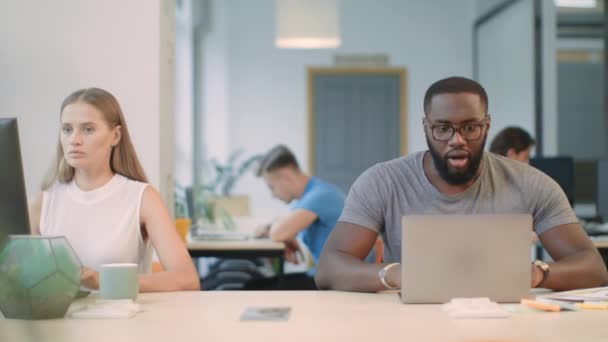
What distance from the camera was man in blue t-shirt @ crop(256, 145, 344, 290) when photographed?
4516 millimetres

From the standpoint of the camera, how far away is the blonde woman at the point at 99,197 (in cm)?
261

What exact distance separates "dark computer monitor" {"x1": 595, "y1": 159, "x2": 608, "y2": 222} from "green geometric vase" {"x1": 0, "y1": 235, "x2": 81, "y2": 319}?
13.2 feet

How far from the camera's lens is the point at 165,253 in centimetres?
253

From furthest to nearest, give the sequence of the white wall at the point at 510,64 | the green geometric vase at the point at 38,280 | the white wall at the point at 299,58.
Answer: the white wall at the point at 299,58 → the white wall at the point at 510,64 → the green geometric vase at the point at 38,280

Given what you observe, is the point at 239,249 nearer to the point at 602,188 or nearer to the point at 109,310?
the point at 602,188

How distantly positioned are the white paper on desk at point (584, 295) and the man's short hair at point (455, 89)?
586 mm

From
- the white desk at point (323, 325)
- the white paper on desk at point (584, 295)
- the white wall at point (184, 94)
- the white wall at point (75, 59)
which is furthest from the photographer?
the white wall at point (184, 94)

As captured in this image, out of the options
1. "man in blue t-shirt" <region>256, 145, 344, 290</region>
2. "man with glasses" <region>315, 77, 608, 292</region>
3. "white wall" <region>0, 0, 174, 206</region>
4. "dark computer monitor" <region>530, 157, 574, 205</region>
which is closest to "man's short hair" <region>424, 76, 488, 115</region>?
"man with glasses" <region>315, 77, 608, 292</region>

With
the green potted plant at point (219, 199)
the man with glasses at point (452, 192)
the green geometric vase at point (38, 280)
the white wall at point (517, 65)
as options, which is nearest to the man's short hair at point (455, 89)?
the man with glasses at point (452, 192)

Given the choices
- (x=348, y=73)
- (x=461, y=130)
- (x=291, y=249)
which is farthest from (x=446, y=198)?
(x=348, y=73)

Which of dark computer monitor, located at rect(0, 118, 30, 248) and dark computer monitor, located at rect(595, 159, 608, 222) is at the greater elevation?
dark computer monitor, located at rect(0, 118, 30, 248)

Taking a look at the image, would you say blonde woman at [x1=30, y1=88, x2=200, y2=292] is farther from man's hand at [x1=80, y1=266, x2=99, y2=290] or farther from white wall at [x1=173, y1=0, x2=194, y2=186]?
white wall at [x1=173, y1=0, x2=194, y2=186]

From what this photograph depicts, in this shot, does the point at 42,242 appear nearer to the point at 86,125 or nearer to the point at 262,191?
the point at 86,125

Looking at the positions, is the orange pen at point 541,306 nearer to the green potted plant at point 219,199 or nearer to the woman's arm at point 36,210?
the woman's arm at point 36,210
